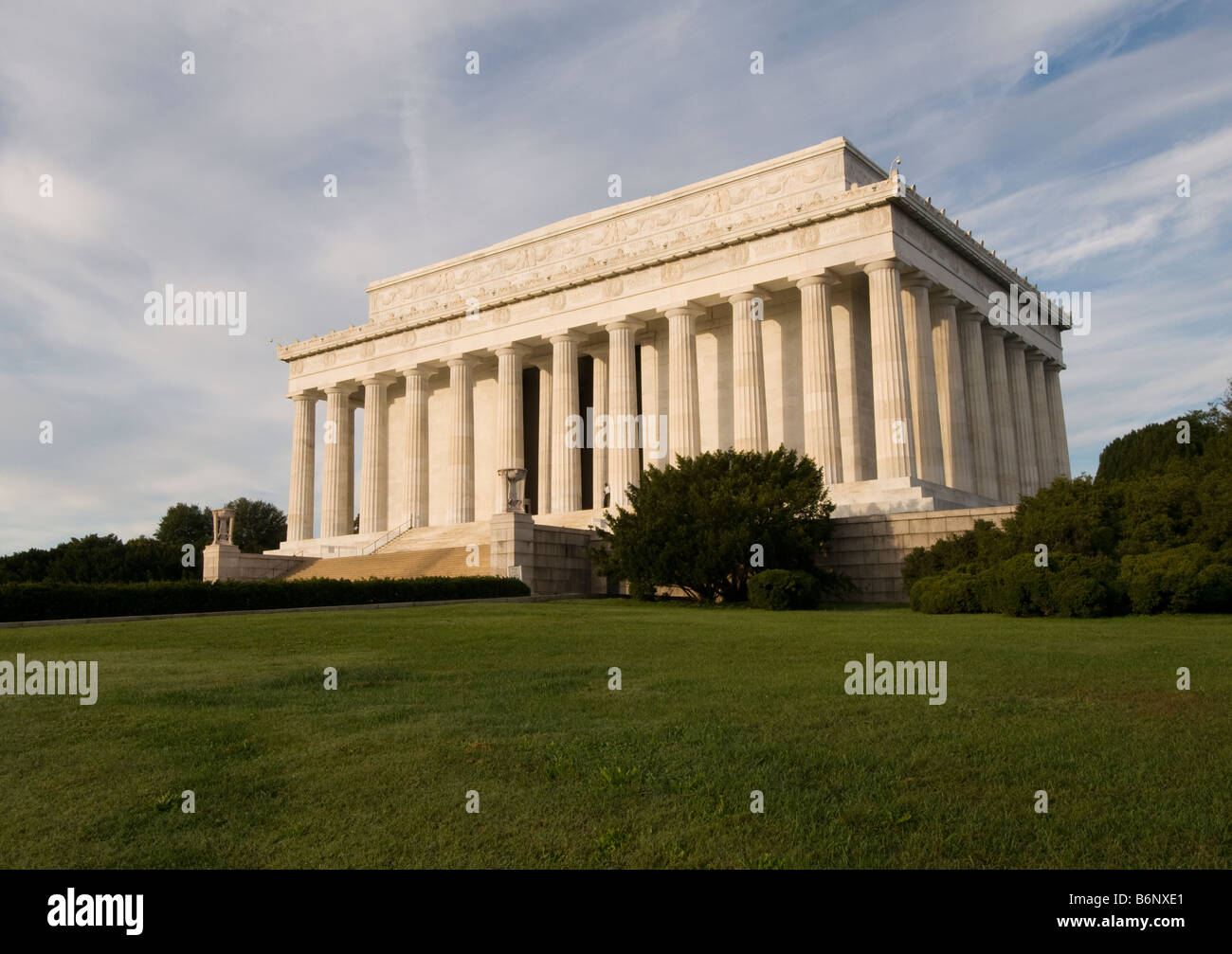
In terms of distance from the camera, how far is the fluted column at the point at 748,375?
157 feet

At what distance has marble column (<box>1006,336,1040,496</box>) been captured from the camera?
54422 millimetres

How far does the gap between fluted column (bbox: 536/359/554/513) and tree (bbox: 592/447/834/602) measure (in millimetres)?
24930

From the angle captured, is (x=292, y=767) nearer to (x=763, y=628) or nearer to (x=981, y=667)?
(x=981, y=667)

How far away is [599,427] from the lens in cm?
5791

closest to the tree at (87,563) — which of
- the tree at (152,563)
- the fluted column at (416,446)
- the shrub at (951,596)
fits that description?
the tree at (152,563)

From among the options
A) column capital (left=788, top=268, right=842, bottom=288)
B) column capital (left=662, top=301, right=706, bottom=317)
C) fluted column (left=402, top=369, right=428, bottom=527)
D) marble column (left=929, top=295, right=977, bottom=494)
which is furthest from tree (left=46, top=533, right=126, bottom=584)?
marble column (left=929, top=295, right=977, bottom=494)

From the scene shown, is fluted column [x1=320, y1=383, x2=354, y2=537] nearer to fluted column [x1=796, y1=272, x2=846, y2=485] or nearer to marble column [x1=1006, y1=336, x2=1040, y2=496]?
fluted column [x1=796, y1=272, x2=846, y2=485]

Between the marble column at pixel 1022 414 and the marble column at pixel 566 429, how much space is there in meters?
24.5

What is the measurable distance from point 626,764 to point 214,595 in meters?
23.3

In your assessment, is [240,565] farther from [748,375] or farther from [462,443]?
[748,375]

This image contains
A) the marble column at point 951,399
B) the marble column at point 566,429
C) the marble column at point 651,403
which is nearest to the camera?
the marble column at point 951,399

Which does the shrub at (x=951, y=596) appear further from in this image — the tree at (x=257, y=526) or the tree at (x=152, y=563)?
the tree at (x=257, y=526)

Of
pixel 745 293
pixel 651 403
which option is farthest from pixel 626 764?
pixel 651 403

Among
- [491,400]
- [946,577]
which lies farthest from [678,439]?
[946,577]
